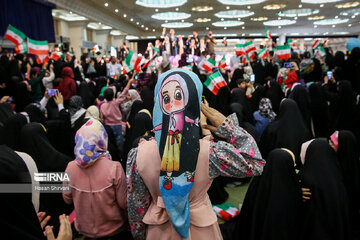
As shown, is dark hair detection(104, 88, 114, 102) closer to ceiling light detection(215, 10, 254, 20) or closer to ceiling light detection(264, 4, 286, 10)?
ceiling light detection(264, 4, 286, 10)

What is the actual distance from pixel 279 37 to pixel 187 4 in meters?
15.5

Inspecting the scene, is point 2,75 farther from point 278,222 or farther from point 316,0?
point 316,0

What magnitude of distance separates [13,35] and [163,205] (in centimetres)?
613

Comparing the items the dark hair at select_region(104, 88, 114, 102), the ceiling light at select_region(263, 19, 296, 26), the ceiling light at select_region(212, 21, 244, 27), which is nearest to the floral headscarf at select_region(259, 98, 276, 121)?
the dark hair at select_region(104, 88, 114, 102)

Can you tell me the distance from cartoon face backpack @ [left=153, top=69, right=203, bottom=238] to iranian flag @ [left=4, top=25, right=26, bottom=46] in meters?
5.97

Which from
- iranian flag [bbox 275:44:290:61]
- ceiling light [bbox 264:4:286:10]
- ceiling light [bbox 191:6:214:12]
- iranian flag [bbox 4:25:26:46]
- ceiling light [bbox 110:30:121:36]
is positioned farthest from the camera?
ceiling light [bbox 110:30:121:36]

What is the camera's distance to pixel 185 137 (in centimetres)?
128

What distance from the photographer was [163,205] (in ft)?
4.58

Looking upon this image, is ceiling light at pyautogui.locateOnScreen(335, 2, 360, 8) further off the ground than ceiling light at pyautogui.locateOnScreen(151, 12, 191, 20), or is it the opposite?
ceiling light at pyautogui.locateOnScreen(151, 12, 191, 20)

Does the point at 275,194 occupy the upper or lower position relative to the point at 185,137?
lower

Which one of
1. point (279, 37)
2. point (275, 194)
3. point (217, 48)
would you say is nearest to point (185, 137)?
point (275, 194)

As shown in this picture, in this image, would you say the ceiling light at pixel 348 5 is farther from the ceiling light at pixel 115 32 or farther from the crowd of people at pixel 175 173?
the ceiling light at pixel 115 32

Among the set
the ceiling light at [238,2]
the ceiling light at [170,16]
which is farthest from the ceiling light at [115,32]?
the ceiling light at [238,2]

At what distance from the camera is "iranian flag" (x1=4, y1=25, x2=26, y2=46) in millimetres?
5793
